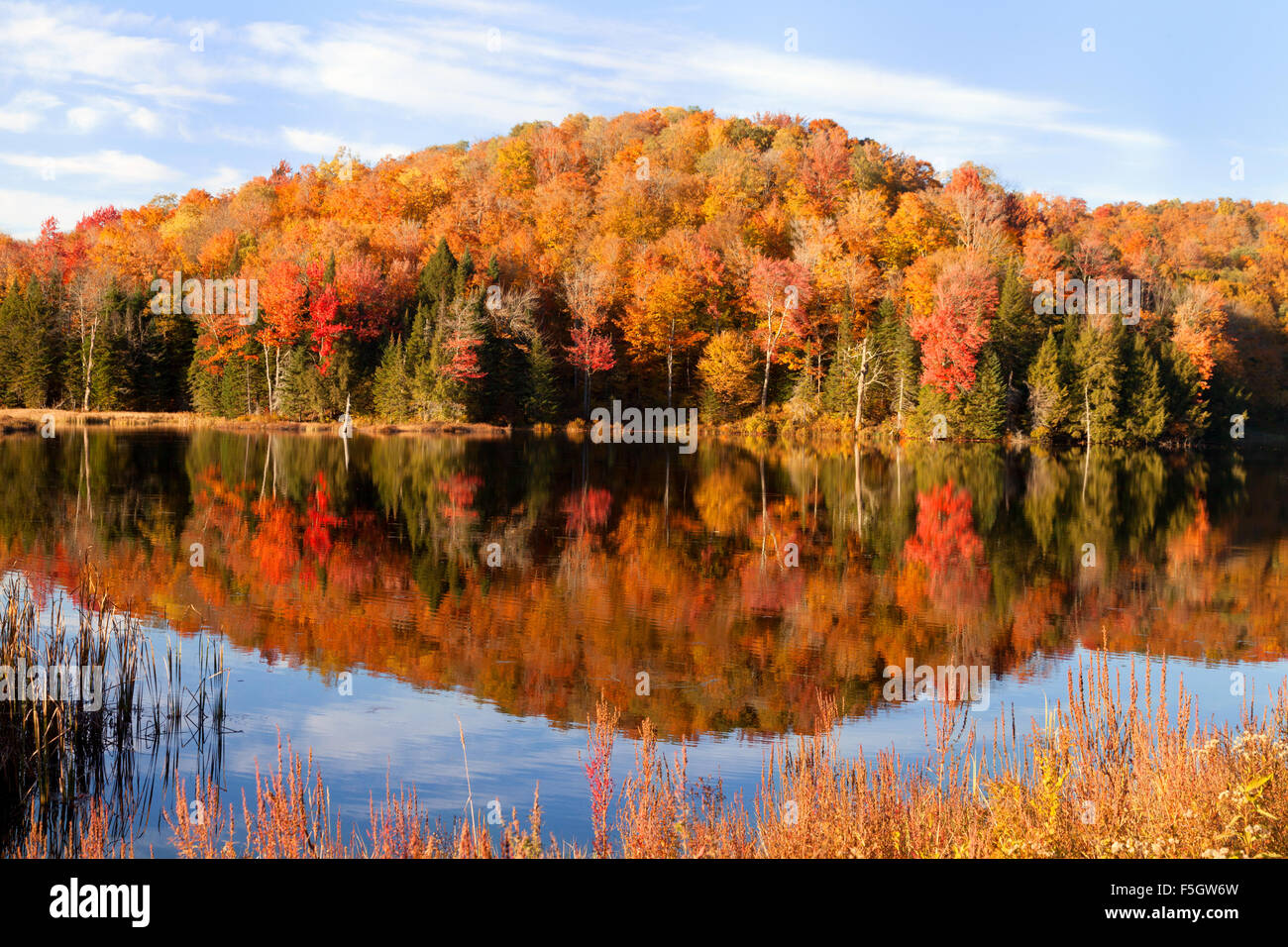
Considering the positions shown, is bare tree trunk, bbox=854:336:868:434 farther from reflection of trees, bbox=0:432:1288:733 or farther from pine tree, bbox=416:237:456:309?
reflection of trees, bbox=0:432:1288:733

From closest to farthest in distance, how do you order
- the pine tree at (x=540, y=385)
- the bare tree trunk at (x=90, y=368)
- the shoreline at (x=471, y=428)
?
the shoreline at (x=471, y=428)
the bare tree trunk at (x=90, y=368)
the pine tree at (x=540, y=385)

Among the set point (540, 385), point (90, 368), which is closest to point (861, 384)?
point (540, 385)

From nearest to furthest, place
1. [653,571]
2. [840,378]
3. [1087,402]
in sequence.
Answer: [653,571] < [1087,402] < [840,378]

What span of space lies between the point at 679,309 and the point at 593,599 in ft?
163

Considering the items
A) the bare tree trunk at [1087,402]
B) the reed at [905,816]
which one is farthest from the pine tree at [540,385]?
the reed at [905,816]

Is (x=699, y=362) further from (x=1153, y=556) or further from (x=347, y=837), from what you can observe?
(x=347, y=837)

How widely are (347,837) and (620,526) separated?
48.5ft

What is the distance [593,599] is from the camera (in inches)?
566

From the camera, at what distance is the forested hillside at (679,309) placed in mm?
57125

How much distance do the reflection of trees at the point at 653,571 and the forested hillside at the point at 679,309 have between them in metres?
25.7

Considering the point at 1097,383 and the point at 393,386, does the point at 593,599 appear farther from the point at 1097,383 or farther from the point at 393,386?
the point at 1097,383

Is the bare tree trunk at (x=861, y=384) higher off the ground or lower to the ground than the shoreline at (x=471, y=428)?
higher

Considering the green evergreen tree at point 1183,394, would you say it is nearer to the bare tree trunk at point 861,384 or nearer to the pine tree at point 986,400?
the pine tree at point 986,400

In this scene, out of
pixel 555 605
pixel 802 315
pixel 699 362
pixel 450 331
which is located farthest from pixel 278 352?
pixel 555 605
